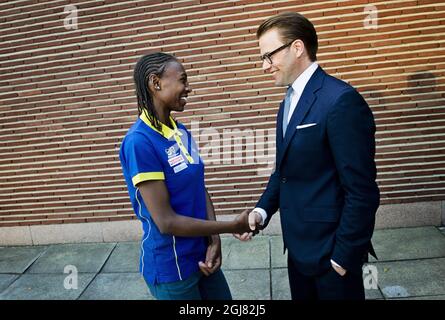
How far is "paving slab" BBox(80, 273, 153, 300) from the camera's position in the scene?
14.3 ft

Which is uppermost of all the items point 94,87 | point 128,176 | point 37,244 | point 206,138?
point 94,87

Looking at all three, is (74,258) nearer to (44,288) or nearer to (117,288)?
(44,288)

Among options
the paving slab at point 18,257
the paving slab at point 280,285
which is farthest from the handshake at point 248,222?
the paving slab at point 18,257

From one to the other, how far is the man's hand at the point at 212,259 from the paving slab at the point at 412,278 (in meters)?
2.25

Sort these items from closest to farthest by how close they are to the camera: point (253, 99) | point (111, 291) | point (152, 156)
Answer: point (152, 156) → point (111, 291) → point (253, 99)

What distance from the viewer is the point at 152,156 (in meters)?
2.07

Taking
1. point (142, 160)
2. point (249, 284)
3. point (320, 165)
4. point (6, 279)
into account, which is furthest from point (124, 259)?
point (320, 165)

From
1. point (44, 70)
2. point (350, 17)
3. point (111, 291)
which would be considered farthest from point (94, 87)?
point (350, 17)

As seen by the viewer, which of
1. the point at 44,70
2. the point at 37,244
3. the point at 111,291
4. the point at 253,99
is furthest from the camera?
the point at 37,244

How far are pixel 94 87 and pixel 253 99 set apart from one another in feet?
7.65

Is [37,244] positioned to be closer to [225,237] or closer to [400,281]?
[225,237]

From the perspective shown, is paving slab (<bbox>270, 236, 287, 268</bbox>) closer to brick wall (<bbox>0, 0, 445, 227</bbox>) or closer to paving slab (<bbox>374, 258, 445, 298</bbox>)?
brick wall (<bbox>0, 0, 445, 227</bbox>)

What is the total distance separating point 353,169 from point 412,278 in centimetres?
278

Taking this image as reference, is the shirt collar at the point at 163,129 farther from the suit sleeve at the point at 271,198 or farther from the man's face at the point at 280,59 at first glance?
the suit sleeve at the point at 271,198
